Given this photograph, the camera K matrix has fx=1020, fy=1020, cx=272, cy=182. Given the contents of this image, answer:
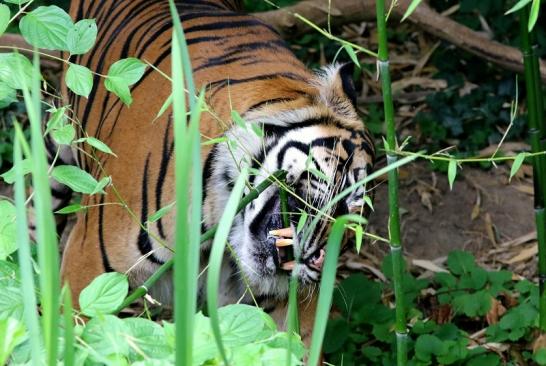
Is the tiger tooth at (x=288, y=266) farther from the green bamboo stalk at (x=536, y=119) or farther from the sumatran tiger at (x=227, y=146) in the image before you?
the green bamboo stalk at (x=536, y=119)

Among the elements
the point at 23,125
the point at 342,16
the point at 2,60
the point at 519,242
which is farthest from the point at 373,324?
the point at 23,125

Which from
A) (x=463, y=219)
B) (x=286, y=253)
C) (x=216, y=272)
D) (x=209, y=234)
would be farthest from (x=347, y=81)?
(x=463, y=219)

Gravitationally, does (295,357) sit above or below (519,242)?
above

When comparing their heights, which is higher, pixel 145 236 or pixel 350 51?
pixel 350 51

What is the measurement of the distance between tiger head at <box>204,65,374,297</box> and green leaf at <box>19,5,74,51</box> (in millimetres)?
487

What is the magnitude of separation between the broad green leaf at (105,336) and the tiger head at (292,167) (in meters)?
0.78

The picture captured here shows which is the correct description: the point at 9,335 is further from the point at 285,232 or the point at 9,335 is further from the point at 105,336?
the point at 285,232

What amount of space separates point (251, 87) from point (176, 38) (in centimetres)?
129

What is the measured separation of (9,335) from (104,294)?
0.26 m

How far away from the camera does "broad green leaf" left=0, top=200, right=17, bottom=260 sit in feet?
5.31

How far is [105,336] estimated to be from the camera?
133 cm

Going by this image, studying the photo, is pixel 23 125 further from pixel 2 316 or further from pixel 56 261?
pixel 56 261

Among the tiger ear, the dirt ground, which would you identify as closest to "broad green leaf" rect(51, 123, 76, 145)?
the tiger ear

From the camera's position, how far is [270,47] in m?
2.82
